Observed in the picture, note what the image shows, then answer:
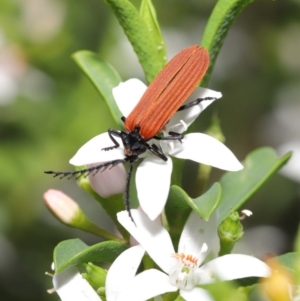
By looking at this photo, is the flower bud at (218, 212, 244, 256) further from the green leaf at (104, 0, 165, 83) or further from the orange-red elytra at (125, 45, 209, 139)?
the green leaf at (104, 0, 165, 83)

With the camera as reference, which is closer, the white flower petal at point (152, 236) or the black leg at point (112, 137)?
the white flower petal at point (152, 236)

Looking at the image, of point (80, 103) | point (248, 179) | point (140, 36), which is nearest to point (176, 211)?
point (248, 179)

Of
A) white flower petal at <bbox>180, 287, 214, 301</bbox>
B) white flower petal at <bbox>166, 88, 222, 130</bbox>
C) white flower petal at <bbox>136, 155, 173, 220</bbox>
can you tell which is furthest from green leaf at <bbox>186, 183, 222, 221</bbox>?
white flower petal at <bbox>166, 88, 222, 130</bbox>

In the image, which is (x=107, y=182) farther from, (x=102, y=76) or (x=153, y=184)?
(x=102, y=76)

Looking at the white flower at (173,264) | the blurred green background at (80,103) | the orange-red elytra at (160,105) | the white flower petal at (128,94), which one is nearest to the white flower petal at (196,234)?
the white flower at (173,264)

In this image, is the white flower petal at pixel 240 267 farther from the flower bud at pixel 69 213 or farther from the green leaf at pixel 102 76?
the green leaf at pixel 102 76
